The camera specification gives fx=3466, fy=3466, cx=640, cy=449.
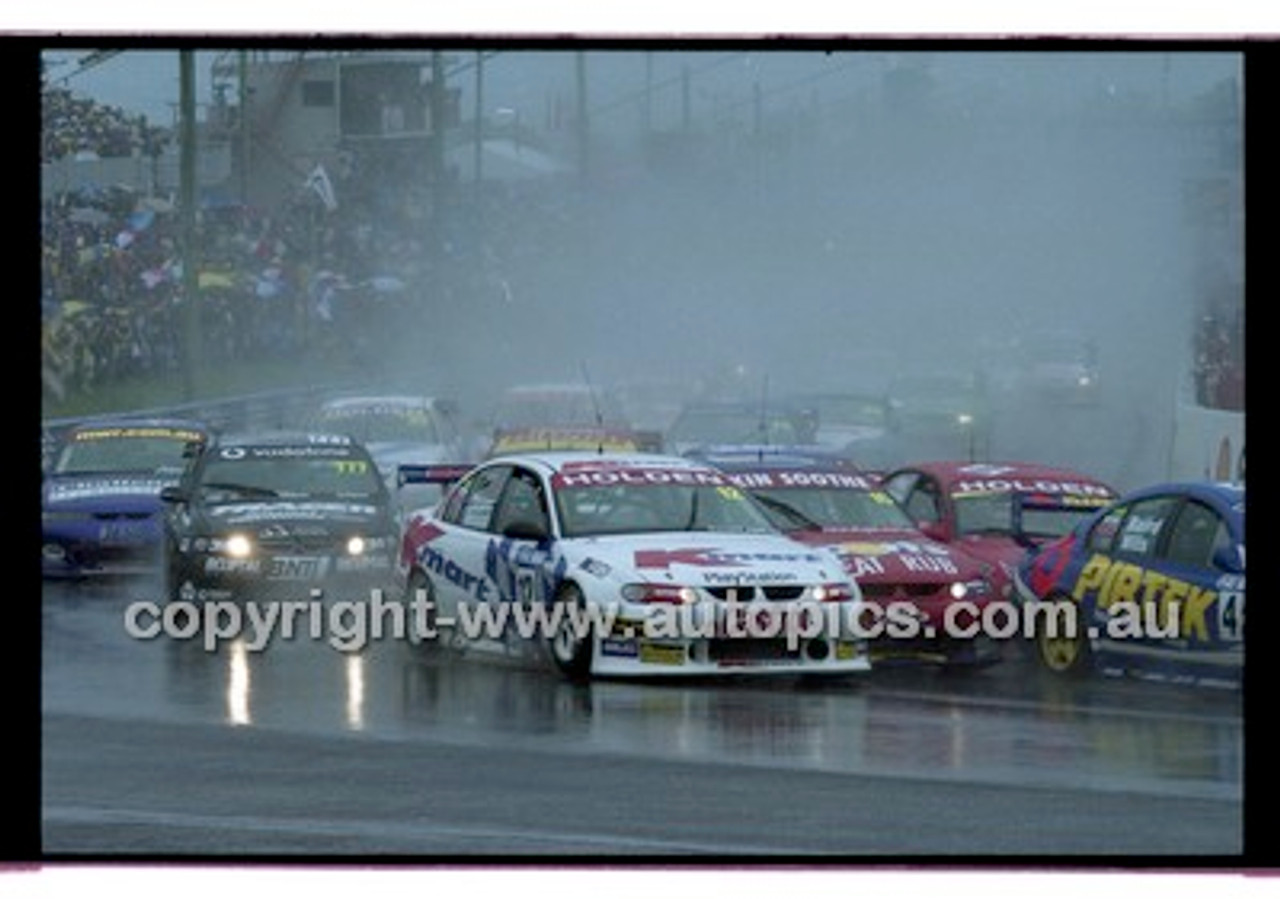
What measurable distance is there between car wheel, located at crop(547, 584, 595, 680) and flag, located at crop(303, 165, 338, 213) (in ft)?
7.33

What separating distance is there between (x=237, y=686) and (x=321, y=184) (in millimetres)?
2705

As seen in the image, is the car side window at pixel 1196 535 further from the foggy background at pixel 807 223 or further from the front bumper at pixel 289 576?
the front bumper at pixel 289 576

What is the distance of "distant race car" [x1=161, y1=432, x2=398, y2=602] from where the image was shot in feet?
63.7

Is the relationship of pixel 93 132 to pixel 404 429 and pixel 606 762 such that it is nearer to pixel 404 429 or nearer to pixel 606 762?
pixel 606 762

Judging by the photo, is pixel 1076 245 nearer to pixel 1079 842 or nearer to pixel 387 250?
pixel 387 250

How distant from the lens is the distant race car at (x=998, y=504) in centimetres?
1889

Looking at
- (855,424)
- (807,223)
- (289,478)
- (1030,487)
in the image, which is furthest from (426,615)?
(855,424)

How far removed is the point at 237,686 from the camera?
1680cm

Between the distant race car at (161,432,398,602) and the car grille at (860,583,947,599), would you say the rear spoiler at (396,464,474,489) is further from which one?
the car grille at (860,583,947,599)

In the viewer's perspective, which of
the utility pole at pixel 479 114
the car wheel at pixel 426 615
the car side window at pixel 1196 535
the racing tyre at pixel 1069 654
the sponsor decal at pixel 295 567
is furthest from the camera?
the sponsor decal at pixel 295 567

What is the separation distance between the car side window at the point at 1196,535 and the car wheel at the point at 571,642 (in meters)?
2.74

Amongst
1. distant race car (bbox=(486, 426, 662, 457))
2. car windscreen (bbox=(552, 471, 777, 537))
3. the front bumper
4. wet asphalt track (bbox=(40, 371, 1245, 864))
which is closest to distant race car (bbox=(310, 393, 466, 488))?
distant race car (bbox=(486, 426, 662, 457))

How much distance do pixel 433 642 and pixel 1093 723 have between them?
14.3ft

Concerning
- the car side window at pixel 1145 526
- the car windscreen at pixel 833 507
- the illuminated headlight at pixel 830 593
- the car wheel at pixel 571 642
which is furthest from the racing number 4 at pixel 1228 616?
the car windscreen at pixel 833 507
